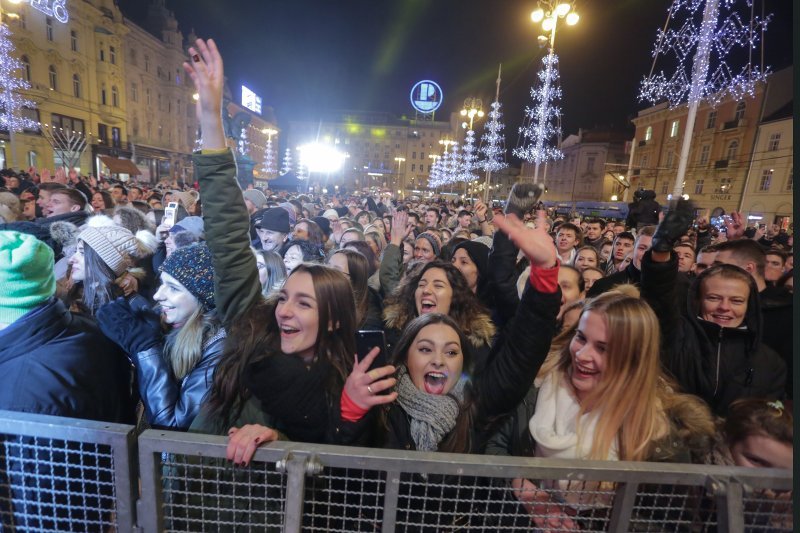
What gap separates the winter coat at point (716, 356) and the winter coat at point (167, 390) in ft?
9.34

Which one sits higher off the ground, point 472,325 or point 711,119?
point 711,119

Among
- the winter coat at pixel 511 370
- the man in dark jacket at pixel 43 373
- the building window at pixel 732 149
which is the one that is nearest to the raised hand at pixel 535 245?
the winter coat at pixel 511 370

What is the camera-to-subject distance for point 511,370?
1988mm

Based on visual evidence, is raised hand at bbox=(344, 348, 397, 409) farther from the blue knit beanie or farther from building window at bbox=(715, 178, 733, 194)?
building window at bbox=(715, 178, 733, 194)

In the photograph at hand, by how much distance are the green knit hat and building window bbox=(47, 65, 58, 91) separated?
139 ft

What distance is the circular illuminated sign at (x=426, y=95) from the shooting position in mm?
25312

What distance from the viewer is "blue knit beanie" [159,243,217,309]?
8.12ft

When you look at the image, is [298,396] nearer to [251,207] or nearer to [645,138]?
[251,207]

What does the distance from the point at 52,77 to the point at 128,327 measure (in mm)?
43218

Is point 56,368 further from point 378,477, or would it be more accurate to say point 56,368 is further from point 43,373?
point 378,477

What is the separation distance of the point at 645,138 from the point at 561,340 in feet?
178

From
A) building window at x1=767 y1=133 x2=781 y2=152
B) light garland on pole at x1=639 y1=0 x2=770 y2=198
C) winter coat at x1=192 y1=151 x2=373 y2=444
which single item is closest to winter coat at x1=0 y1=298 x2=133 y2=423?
winter coat at x1=192 y1=151 x2=373 y2=444

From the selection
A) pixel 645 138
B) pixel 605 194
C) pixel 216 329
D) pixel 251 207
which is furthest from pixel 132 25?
pixel 605 194

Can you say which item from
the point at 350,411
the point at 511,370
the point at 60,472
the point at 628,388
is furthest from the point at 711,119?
the point at 60,472
